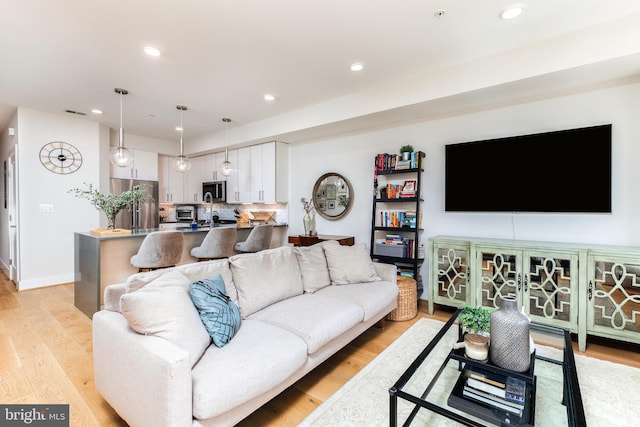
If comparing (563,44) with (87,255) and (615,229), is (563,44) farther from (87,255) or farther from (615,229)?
(87,255)

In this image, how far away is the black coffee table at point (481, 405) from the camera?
1404 mm

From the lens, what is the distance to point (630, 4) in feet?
6.91

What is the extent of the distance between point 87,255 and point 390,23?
3.84 metres

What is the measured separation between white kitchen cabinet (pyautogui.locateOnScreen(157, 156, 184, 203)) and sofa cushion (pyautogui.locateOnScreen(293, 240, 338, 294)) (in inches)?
183

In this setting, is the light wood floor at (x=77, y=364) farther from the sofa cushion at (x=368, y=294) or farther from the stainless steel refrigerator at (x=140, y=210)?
the stainless steel refrigerator at (x=140, y=210)

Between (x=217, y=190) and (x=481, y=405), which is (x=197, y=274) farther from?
(x=217, y=190)

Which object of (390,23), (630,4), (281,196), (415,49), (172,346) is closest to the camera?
(172,346)

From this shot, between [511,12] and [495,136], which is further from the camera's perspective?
[495,136]

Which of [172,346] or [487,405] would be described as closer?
[172,346]

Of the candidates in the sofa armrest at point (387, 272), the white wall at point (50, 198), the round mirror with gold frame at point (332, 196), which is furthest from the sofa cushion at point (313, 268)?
the white wall at point (50, 198)

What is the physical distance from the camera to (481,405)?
5.04ft

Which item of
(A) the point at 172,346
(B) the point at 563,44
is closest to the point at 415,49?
(B) the point at 563,44

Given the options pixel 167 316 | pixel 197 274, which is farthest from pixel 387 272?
pixel 167 316

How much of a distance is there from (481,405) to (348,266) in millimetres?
1750
